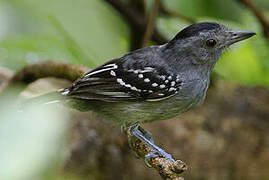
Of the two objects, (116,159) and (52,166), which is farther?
(116,159)

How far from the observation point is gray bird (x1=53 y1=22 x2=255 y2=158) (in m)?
3.41

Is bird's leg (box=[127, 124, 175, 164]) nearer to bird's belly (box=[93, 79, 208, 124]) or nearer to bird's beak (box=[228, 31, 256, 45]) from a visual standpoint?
bird's belly (box=[93, 79, 208, 124])

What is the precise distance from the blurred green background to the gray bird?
1.58 feet

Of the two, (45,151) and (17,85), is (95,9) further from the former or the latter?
(45,151)

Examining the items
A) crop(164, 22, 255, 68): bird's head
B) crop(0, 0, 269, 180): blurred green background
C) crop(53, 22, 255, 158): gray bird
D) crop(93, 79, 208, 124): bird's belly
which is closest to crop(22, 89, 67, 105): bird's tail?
crop(53, 22, 255, 158): gray bird

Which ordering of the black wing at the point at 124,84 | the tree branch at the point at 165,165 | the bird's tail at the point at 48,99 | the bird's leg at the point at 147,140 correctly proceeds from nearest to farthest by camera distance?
1. the tree branch at the point at 165,165
2. the bird's leg at the point at 147,140
3. the bird's tail at the point at 48,99
4. the black wing at the point at 124,84

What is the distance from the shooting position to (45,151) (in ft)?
5.96

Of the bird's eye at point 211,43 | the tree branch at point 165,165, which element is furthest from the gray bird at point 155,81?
the tree branch at point 165,165

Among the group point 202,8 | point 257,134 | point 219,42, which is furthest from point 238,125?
point 219,42

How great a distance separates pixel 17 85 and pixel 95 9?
99 centimetres

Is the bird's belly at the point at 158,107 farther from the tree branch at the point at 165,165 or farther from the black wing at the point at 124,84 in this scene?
the tree branch at the point at 165,165

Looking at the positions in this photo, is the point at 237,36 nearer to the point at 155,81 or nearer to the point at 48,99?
the point at 155,81

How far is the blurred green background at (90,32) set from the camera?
3.96 m

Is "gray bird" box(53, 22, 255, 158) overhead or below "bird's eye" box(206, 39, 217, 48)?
below
